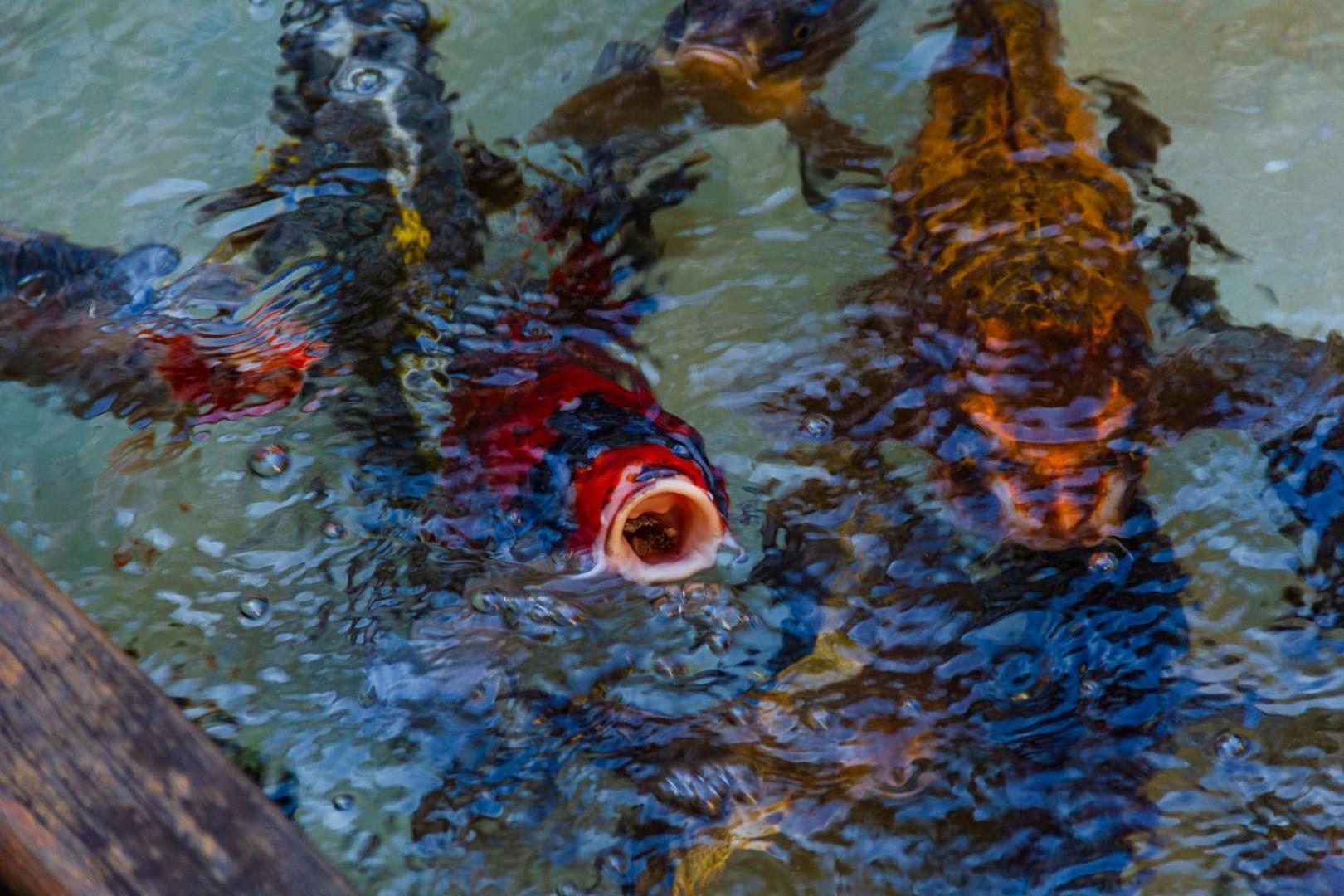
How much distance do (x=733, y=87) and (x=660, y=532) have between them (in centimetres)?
166

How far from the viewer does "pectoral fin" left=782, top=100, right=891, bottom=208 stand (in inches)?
133

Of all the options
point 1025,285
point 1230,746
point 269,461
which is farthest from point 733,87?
point 1230,746

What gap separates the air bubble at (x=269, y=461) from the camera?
108 inches

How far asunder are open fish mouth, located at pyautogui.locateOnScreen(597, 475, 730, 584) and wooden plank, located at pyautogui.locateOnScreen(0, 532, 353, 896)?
35.2 inches

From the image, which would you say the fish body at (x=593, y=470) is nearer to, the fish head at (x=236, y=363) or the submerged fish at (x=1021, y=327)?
the fish head at (x=236, y=363)

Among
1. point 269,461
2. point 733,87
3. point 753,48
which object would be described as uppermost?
point 753,48

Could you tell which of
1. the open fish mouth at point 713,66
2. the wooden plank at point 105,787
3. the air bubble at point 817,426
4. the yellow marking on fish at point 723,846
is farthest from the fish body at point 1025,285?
the wooden plank at point 105,787

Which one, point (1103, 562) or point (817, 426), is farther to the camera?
point (817, 426)

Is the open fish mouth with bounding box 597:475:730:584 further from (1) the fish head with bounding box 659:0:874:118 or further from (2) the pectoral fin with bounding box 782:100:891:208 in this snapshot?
(1) the fish head with bounding box 659:0:874:118

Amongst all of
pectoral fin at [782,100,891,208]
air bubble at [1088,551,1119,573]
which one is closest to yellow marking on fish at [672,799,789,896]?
air bubble at [1088,551,1119,573]

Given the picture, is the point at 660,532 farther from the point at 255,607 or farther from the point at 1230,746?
the point at 1230,746

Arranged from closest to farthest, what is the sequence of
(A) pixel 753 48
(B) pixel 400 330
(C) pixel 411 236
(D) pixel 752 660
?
1. (D) pixel 752 660
2. (B) pixel 400 330
3. (C) pixel 411 236
4. (A) pixel 753 48

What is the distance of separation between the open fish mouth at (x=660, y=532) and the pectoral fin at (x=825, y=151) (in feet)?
4.46

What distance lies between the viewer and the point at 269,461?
274 cm
